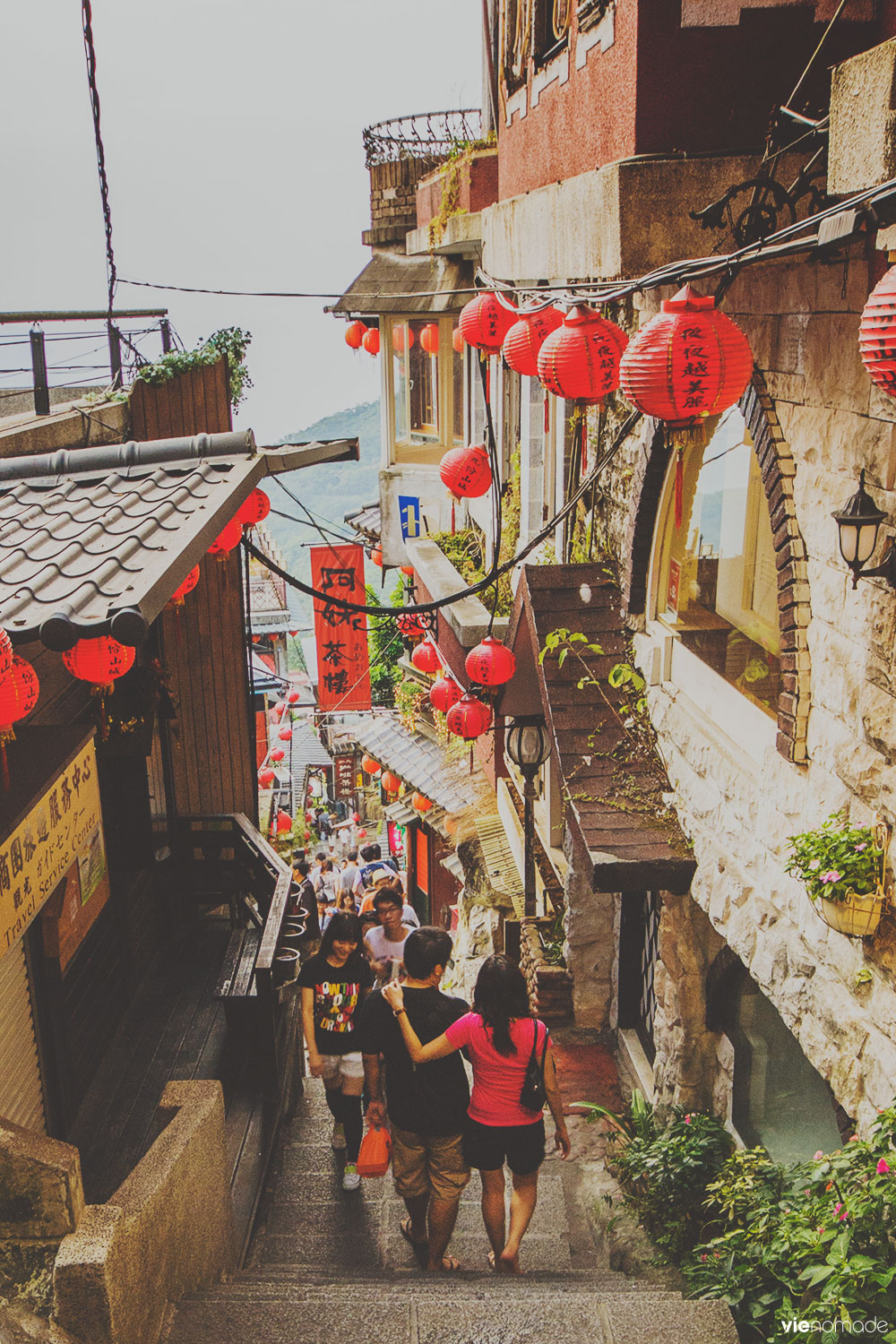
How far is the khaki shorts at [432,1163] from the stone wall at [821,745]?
1.84m

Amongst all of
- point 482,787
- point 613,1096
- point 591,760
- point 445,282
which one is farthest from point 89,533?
point 445,282

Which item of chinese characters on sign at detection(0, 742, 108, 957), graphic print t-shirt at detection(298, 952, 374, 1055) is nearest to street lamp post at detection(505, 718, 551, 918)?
graphic print t-shirt at detection(298, 952, 374, 1055)

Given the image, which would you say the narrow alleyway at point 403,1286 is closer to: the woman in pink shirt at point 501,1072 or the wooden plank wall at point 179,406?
the woman in pink shirt at point 501,1072

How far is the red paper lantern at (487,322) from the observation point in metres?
8.62

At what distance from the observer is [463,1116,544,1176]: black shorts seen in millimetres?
5375

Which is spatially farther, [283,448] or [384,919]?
[384,919]

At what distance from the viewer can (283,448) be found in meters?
6.96

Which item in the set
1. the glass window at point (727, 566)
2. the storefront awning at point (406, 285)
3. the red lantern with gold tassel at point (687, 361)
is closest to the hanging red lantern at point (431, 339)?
the storefront awning at point (406, 285)

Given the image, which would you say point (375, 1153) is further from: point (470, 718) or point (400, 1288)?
point (470, 718)

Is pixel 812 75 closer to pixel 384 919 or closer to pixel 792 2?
pixel 792 2

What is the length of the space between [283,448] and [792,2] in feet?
12.4

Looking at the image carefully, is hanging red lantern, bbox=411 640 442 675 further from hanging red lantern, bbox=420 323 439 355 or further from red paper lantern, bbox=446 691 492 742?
red paper lantern, bbox=446 691 492 742

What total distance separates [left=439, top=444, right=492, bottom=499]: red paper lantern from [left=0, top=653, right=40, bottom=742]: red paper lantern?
679 centimetres

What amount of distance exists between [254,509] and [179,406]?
2.15 m
